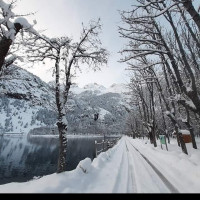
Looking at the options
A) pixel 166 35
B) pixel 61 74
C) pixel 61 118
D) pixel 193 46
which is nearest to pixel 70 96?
pixel 61 74

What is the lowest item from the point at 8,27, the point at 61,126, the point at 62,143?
the point at 62,143

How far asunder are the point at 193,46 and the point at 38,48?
16644 mm

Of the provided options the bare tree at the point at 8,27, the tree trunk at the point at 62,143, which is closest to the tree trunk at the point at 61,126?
the tree trunk at the point at 62,143

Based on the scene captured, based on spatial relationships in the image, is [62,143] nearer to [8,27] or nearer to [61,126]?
[61,126]

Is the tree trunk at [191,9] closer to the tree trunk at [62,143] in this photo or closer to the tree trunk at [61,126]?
the tree trunk at [61,126]

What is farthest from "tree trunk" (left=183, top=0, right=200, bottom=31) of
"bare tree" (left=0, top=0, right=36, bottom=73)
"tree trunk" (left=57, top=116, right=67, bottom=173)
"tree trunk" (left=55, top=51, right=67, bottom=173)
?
"tree trunk" (left=57, top=116, right=67, bottom=173)

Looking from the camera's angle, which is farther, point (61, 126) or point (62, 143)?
point (62, 143)

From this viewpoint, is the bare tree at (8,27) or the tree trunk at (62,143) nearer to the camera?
the bare tree at (8,27)

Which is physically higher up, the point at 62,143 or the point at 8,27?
the point at 8,27

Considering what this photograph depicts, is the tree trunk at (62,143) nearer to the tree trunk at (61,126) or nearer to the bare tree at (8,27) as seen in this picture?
the tree trunk at (61,126)

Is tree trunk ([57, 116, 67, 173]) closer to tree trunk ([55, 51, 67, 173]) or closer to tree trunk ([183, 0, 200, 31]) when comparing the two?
tree trunk ([55, 51, 67, 173])

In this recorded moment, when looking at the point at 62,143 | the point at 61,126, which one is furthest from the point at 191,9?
the point at 62,143

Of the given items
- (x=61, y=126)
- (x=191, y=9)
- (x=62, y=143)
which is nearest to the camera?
(x=191, y=9)

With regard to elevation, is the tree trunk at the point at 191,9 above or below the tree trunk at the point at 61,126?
above
